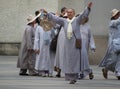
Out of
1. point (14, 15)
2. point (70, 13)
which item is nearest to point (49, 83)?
point (70, 13)

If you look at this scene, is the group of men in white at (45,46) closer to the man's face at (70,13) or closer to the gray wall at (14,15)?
the man's face at (70,13)

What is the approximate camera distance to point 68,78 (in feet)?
60.8

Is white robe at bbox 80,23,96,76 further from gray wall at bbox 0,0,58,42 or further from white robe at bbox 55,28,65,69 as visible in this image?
gray wall at bbox 0,0,58,42

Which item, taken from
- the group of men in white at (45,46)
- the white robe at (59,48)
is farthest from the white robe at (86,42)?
the white robe at (59,48)

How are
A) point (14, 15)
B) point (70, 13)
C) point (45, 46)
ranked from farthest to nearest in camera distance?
point (14, 15)
point (45, 46)
point (70, 13)

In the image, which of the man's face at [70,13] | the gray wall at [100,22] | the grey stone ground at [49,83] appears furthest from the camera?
the gray wall at [100,22]

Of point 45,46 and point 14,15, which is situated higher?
point 14,15

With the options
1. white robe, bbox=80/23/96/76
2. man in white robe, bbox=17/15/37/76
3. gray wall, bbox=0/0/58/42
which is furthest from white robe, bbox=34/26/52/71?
gray wall, bbox=0/0/58/42

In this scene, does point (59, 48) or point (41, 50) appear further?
point (41, 50)

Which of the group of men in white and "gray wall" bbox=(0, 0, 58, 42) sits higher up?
"gray wall" bbox=(0, 0, 58, 42)

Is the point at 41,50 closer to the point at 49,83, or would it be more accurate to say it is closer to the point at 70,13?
the point at 70,13

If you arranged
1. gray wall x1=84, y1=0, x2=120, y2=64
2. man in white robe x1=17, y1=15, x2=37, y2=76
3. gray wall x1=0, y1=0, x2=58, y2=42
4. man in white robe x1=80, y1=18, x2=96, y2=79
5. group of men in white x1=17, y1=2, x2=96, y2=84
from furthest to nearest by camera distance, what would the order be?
1. gray wall x1=0, y1=0, x2=58, y2=42
2. gray wall x1=84, y1=0, x2=120, y2=64
3. man in white robe x1=17, y1=15, x2=37, y2=76
4. group of men in white x1=17, y1=2, x2=96, y2=84
5. man in white robe x1=80, y1=18, x2=96, y2=79

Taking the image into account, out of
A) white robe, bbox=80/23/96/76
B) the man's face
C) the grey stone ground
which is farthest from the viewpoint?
white robe, bbox=80/23/96/76

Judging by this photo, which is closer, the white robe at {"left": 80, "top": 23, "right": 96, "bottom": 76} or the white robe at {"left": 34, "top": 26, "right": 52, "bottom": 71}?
the white robe at {"left": 80, "top": 23, "right": 96, "bottom": 76}
